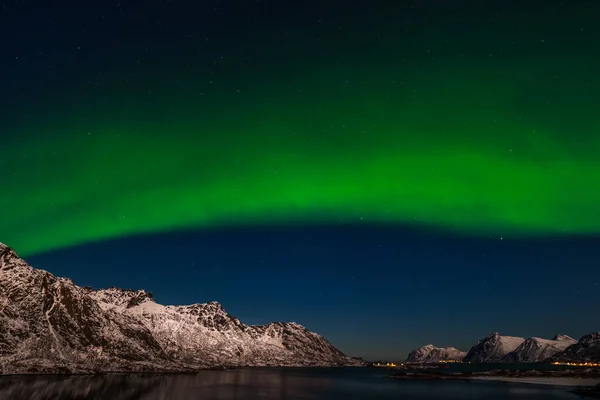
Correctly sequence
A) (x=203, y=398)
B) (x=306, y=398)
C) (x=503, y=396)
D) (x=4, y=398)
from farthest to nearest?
(x=503, y=396) < (x=306, y=398) < (x=203, y=398) < (x=4, y=398)

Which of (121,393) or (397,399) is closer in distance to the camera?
(121,393)

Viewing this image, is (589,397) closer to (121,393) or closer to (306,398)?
(306,398)

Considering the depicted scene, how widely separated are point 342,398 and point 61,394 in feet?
258

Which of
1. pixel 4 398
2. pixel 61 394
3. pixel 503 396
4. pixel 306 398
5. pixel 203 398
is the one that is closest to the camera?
pixel 4 398

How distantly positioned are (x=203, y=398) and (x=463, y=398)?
264ft

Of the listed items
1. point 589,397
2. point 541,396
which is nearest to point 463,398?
point 541,396

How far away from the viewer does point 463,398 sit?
143 m

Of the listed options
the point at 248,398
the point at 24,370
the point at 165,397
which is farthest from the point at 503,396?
the point at 24,370

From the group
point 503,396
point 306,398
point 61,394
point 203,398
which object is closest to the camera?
point 61,394

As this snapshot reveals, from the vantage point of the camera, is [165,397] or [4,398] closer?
[4,398]

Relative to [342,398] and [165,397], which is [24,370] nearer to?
[165,397]

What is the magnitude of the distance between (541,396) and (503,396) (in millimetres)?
11260

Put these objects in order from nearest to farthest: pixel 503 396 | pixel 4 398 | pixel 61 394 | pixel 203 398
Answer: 1. pixel 4 398
2. pixel 61 394
3. pixel 203 398
4. pixel 503 396

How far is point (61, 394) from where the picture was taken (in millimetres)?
114812
